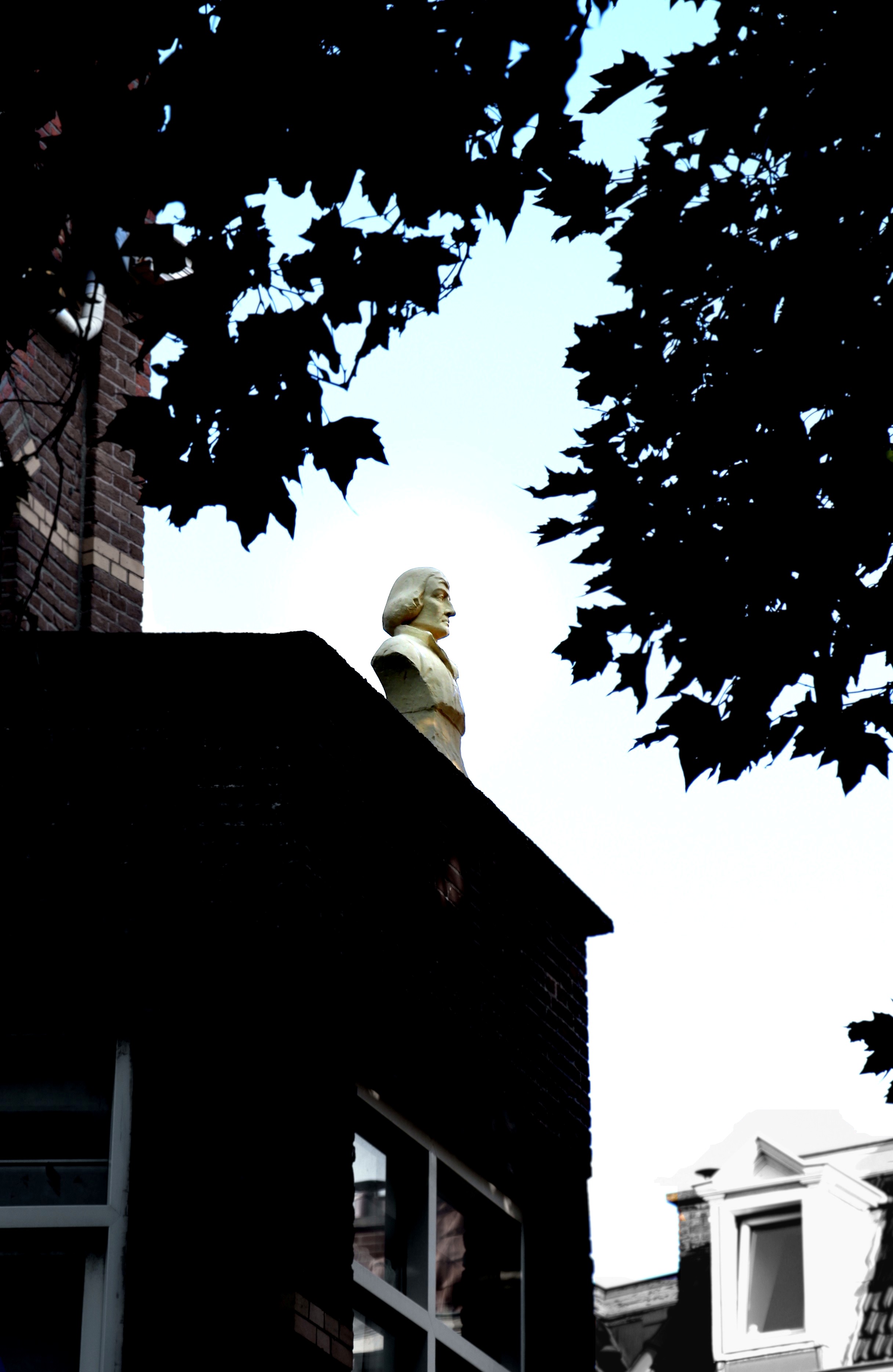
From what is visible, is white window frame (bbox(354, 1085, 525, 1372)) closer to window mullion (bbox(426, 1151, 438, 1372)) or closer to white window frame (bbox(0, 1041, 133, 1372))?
window mullion (bbox(426, 1151, 438, 1372))

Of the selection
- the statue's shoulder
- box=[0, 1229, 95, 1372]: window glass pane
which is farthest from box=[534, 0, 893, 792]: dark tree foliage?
the statue's shoulder

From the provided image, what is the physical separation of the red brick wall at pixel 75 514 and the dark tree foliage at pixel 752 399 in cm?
593

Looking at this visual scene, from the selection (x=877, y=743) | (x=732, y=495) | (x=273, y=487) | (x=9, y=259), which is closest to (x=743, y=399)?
(x=732, y=495)

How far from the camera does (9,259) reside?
→ 18.8 ft

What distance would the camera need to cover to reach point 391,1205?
9.21m

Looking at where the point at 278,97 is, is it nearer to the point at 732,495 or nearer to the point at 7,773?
the point at 732,495

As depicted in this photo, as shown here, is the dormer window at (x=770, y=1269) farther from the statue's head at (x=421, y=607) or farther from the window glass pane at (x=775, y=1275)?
the statue's head at (x=421, y=607)

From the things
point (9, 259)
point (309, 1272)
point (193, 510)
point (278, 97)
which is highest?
point (278, 97)

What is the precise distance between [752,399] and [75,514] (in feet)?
23.9

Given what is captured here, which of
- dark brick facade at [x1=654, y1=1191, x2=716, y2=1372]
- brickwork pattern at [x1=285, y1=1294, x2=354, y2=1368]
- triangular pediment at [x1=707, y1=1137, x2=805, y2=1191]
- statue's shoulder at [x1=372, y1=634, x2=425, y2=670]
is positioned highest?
statue's shoulder at [x1=372, y1=634, x2=425, y2=670]

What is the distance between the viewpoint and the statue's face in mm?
11242

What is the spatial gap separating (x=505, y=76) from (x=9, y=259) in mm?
1522

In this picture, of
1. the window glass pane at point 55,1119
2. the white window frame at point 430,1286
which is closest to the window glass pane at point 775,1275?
the white window frame at point 430,1286

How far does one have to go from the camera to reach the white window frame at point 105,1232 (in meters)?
7.71
